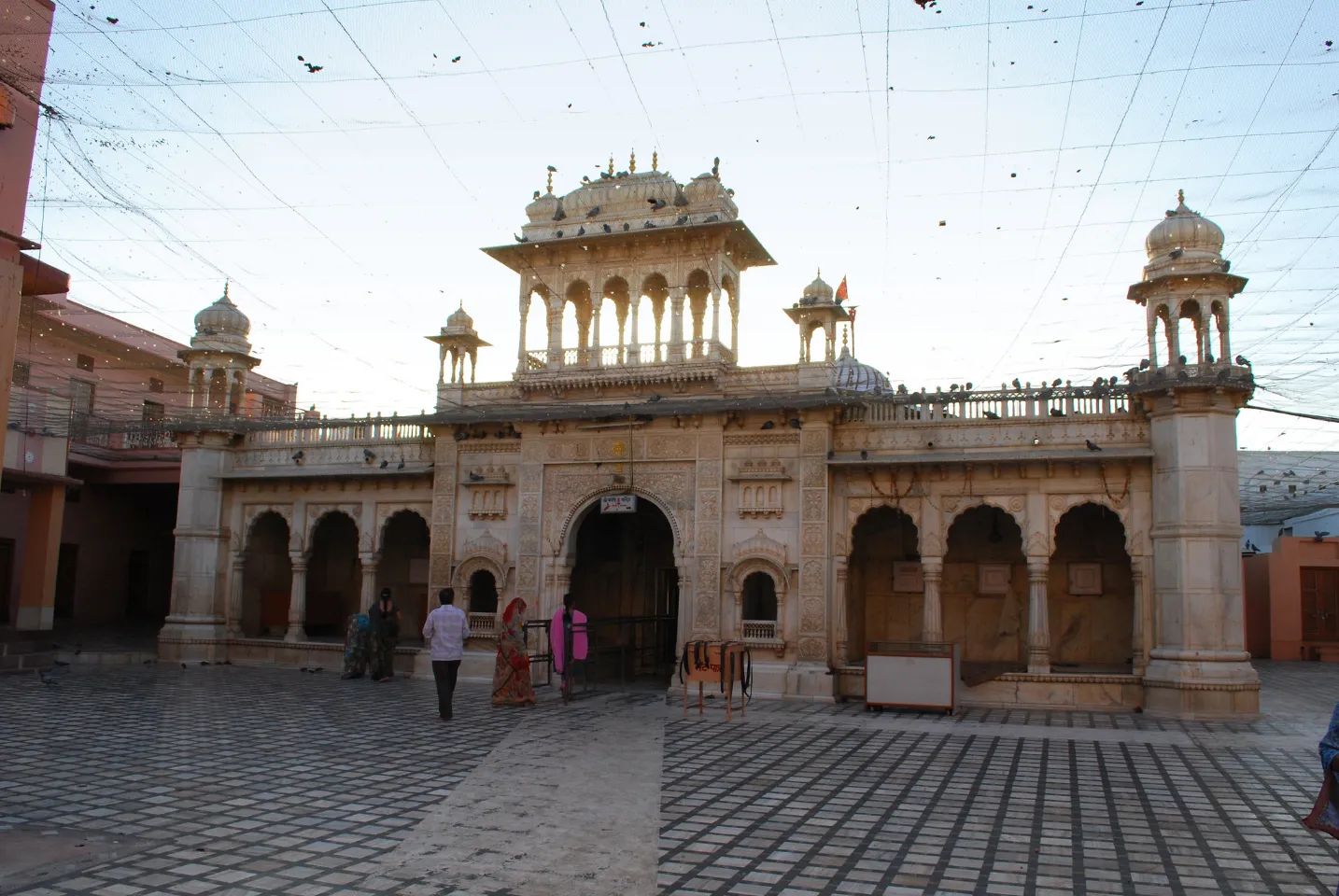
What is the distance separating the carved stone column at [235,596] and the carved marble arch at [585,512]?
8646mm

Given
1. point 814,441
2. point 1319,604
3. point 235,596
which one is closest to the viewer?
point 814,441

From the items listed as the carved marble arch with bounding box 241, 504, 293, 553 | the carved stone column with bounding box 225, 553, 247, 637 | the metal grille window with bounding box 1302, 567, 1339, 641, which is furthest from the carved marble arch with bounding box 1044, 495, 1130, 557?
the carved stone column with bounding box 225, 553, 247, 637

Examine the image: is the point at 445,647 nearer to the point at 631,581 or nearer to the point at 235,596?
the point at 631,581

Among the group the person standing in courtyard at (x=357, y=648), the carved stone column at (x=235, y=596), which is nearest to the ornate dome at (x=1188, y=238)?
the person standing in courtyard at (x=357, y=648)

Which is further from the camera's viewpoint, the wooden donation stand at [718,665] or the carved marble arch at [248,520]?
the carved marble arch at [248,520]

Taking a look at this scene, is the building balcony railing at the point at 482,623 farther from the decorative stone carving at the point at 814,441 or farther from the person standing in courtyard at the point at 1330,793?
the person standing in courtyard at the point at 1330,793

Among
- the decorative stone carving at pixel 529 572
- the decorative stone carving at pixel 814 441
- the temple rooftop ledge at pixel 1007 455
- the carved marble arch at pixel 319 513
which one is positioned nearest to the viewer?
the temple rooftop ledge at pixel 1007 455

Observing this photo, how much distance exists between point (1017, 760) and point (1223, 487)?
7701 mm

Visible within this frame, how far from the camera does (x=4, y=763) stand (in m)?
10.4

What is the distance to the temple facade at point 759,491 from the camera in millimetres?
17469

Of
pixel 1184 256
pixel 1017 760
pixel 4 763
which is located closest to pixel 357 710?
pixel 4 763

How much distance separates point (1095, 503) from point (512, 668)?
1036 centimetres

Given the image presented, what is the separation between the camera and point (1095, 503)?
1806cm

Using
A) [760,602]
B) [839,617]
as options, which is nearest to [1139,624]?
[839,617]
